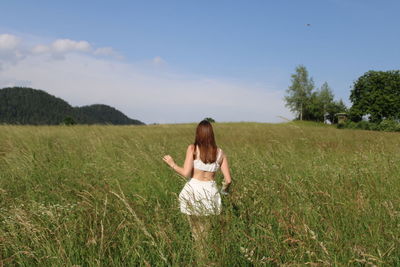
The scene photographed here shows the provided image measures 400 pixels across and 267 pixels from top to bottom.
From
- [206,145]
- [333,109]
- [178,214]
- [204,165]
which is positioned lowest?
[178,214]

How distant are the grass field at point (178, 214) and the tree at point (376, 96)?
53011 millimetres

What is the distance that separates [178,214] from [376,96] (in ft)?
200

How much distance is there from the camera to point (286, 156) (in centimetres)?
723

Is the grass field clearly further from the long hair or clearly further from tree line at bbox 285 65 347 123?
tree line at bbox 285 65 347 123

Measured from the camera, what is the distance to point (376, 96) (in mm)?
55938

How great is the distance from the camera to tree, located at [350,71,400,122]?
54.7 metres

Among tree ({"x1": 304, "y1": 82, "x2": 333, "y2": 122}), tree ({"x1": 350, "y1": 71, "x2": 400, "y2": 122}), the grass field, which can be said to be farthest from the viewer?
tree ({"x1": 304, "y1": 82, "x2": 333, "y2": 122})

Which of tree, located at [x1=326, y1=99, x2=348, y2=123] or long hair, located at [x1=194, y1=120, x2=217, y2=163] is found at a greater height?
tree, located at [x1=326, y1=99, x2=348, y2=123]

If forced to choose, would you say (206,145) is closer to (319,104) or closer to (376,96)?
(376,96)

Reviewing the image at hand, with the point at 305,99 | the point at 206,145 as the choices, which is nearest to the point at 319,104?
the point at 305,99

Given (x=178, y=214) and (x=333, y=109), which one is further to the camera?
(x=333, y=109)

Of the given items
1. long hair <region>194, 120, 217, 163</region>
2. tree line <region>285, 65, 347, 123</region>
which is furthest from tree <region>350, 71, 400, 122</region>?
long hair <region>194, 120, 217, 163</region>

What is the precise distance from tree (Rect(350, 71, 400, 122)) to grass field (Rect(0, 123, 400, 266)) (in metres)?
53.0

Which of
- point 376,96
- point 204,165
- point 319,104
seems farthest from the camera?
point 319,104
